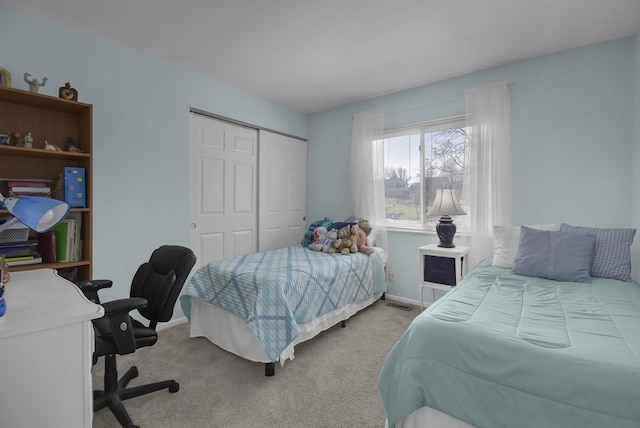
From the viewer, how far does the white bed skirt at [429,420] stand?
120 centimetres

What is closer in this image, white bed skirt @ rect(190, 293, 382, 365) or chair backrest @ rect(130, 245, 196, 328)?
chair backrest @ rect(130, 245, 196, 328)

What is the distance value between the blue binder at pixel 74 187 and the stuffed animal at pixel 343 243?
2.26m

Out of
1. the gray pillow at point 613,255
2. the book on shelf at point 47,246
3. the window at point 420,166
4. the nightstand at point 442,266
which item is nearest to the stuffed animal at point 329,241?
the window at point 420,166

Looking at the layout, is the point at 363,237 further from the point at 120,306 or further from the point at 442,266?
the point at 120,306

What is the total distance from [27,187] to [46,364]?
5.52 ft

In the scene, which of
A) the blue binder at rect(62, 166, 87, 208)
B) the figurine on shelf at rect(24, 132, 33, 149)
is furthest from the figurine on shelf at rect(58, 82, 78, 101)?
the blue binder at rect(62, 166, 87, 208)

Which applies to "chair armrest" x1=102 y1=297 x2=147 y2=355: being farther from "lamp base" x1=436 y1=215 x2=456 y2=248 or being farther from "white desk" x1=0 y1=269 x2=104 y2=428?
"lamp base" x1=436 y1=215 x2=456 y2=248

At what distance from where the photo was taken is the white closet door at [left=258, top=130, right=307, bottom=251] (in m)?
3.96

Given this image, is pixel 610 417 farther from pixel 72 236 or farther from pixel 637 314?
pixel 72 236

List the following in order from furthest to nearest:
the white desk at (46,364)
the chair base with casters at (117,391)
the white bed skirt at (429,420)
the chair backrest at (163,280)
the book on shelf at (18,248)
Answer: the book on shelf at (18,248) → the chair backrest at (163,280) → the chair base with casters at (117,391) → the white bed skirt at (429,420) → the white desk at (46,364)

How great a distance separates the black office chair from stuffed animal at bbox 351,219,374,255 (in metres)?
1.98

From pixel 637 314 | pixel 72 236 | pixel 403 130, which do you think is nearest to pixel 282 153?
pixel 403 130

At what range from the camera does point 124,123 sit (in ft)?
8.67

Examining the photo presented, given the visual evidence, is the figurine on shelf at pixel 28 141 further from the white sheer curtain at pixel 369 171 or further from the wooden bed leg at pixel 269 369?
the white sheer curtain at pixel 369 171
